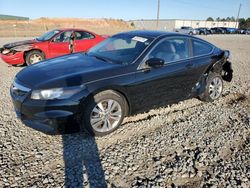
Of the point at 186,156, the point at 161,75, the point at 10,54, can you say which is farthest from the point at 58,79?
the point at 10,54

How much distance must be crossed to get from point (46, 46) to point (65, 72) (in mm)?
5512

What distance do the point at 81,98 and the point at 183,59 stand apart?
2182 mm

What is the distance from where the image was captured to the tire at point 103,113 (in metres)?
3.43

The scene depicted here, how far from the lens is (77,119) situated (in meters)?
Answer: 3.35

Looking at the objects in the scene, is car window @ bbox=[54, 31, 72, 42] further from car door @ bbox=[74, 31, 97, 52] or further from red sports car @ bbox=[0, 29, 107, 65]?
car door @ bbox=[74, 31, 97, 52]

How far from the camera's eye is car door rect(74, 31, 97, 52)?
9117 mm

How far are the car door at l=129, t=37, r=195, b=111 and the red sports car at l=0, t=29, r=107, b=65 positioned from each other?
552 cm

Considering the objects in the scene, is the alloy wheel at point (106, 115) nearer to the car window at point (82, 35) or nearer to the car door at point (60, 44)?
the car door at point (60, 44)

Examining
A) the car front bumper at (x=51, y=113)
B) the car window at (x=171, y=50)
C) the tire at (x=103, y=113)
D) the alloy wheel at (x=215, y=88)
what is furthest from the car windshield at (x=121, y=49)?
the alloy wheel at (x=215, y=88)

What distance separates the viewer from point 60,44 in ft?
28.7

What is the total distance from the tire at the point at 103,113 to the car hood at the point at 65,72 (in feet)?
1.04

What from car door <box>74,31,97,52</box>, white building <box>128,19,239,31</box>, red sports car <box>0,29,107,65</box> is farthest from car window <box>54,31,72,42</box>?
white building <box>128,19,239,31</box>

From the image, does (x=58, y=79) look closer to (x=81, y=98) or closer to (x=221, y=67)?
(x=81, y=98)

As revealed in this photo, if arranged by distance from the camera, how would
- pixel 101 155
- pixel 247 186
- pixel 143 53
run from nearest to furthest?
pixel 247 186
pixel 101 155
pixel 143 53
